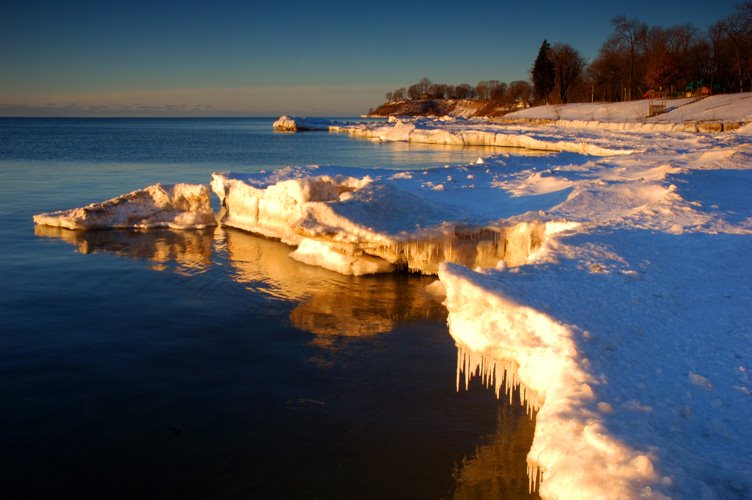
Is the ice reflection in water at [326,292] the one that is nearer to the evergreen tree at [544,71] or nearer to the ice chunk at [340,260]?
the ice chunk at [340,260]

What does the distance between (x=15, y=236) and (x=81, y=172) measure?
18799 millimetres

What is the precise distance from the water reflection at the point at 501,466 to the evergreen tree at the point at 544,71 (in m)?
93.2

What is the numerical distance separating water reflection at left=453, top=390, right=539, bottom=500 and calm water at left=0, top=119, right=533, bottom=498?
2 cm

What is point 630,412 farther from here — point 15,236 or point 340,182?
point 15,236

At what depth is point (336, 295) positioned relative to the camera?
14.0 metres

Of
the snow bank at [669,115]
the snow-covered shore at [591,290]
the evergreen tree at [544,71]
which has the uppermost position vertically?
the evergreen tree at [544,71]

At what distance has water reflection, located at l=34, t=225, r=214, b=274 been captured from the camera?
16.9 metres

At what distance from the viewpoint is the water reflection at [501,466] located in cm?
694

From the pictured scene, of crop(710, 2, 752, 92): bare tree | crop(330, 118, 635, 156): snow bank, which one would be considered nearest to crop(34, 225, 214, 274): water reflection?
crop(330, 118, 635, 156): snow bank

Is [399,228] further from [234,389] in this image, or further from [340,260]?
[234,389]

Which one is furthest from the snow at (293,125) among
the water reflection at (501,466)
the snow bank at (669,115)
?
the water reflection at (501,466)

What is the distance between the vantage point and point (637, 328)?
724 cm

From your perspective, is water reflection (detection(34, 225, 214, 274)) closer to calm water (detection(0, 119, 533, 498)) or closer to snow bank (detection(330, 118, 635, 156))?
calm water (detection(0, 119, 533, 498))

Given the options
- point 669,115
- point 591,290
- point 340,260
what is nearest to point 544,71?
point 669,115
